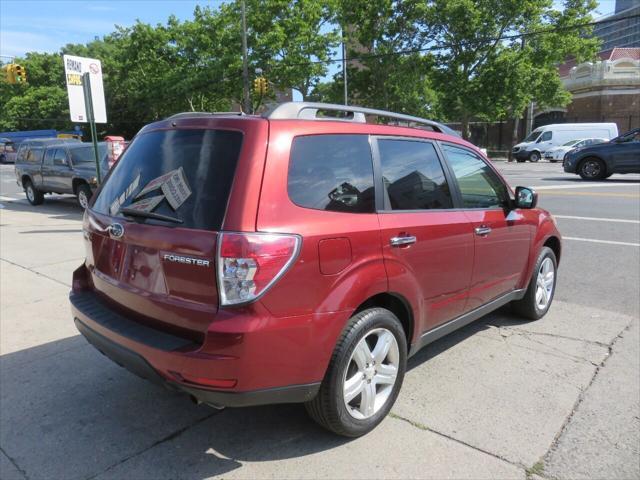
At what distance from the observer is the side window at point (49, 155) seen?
45.9ft

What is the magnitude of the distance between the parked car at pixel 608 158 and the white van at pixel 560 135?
17.3 m

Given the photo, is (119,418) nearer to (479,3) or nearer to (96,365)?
(96,365)

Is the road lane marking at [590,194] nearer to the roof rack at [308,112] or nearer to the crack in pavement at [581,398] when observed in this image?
the crack in pavement at [581,398]

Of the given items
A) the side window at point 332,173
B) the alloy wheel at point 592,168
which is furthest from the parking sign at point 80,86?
the alloy wheel at point 592,168

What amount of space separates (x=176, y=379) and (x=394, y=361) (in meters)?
1.28

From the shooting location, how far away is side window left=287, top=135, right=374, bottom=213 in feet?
8.54

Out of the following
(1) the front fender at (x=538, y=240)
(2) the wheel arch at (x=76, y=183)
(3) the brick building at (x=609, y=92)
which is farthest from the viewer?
(3) the brick building at (x=609, y=92)

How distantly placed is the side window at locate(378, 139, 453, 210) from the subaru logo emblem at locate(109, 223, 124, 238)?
1.52m

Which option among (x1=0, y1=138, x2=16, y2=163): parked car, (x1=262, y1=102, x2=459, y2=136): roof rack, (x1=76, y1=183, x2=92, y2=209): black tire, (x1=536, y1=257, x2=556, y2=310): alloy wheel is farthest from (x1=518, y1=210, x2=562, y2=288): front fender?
(x1=0, y1=138, x2=16, y2=163): parked car

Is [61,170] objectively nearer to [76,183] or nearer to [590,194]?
[76,183]

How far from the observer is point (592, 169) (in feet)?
59.6

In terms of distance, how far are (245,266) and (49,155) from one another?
550 inches

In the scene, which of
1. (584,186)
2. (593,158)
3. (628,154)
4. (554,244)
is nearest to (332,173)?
(554,244)

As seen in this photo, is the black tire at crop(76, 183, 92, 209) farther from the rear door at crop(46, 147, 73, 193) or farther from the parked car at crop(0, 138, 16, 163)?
the parked car at crop(0, 138, 16, 163)
